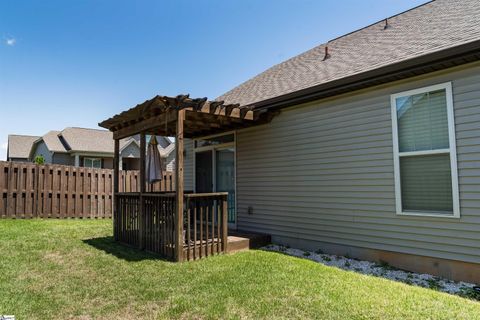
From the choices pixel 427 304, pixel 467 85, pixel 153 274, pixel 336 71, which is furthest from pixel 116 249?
pixel 467 85

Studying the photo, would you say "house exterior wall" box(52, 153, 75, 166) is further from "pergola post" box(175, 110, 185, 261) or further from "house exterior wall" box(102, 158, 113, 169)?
"pergola post" box(175, 110, 185, 261)

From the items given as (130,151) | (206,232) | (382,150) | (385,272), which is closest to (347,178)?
(382,150)

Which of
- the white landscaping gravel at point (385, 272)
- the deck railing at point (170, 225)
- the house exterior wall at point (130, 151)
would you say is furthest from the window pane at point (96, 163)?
the white landscaping gravel at point (385, 272)

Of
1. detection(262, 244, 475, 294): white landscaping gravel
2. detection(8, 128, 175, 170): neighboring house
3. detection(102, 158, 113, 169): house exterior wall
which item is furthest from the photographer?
detection(102, 158, 113, 169): house exterior wall

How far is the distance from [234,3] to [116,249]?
7.36 m

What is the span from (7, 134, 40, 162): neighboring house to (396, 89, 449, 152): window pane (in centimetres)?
2885

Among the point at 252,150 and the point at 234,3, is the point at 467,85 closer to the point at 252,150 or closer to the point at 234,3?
the point at 252,150

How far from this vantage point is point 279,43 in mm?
10320

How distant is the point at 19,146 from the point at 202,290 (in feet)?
97.3

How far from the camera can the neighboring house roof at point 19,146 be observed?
25.5 metres

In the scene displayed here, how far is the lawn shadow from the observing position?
5.09 meters

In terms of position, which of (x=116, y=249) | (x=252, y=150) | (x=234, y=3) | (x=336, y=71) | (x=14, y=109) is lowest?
(x=116, y=249)

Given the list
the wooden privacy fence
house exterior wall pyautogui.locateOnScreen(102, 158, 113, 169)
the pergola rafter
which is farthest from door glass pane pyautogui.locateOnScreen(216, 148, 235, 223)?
house exterior wall pyautogui.locateOnScreen(102, 158, 113, 169)

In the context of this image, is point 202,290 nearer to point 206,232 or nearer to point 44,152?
point 206,232
